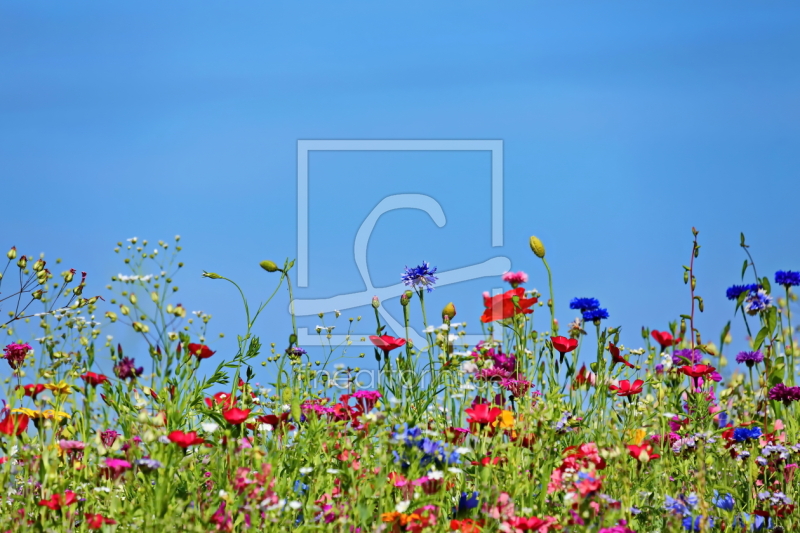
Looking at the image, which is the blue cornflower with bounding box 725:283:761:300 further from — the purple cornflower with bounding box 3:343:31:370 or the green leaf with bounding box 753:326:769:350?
the purple cornflower with bounding box 3:343:31:370

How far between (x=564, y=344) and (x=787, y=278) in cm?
164

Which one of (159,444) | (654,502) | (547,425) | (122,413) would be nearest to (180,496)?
(159,444)

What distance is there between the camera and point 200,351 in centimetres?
315

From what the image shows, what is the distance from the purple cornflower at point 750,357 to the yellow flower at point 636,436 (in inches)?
46.2

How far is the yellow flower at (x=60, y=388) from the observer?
3.14 metres

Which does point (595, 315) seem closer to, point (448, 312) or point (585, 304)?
point (585, 304)

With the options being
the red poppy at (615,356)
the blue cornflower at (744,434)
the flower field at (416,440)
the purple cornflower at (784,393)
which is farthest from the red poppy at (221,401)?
the purple cornflower at (784,393)

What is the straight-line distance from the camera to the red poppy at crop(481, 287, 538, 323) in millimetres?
3848

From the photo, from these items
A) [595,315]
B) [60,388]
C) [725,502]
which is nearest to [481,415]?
[725,502]

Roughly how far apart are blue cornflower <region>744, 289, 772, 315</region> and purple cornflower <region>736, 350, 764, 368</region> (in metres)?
0.23

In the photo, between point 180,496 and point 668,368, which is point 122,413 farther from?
point 668,368

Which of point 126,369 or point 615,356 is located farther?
point 615,356

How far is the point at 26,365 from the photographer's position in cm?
374

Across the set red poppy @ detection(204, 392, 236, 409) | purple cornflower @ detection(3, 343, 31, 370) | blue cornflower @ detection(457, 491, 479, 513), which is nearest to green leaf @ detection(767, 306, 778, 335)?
blue cornflower @ detection(457, 491, 479, 513)
